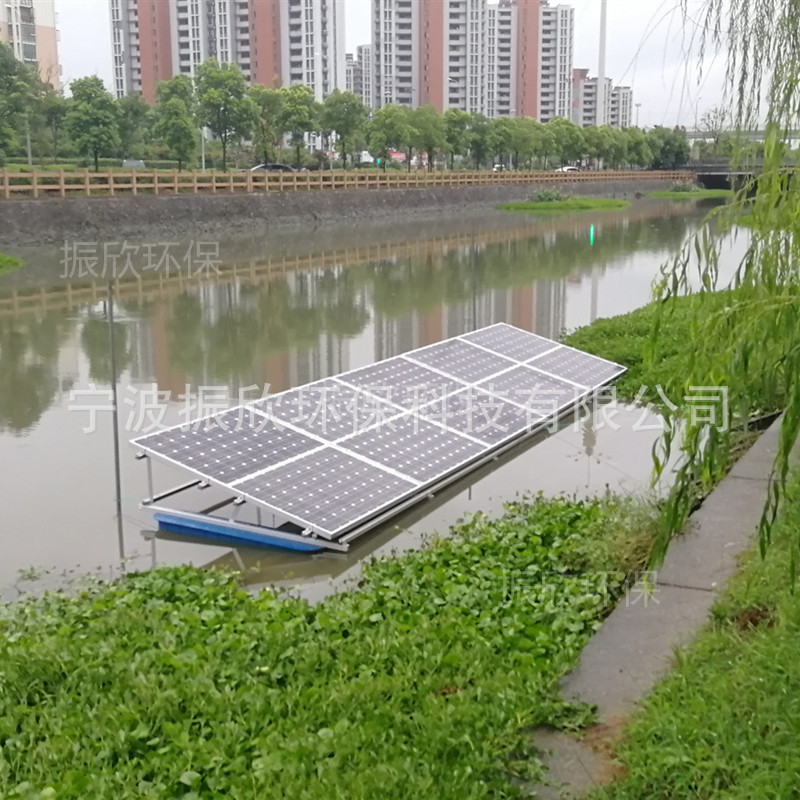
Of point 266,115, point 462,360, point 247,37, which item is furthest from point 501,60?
point 462,360

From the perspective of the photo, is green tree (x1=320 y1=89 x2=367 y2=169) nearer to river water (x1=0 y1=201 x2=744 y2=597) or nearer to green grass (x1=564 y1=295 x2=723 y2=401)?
river water (x1=0 y1=201 x2=744 y2=597)

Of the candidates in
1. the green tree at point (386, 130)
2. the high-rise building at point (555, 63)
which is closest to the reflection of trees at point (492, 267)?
the green tree at point (386, 130)

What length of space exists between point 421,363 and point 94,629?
4.91m

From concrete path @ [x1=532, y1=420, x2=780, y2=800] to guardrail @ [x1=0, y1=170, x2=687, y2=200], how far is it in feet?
75.7

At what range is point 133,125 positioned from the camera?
38.3 m

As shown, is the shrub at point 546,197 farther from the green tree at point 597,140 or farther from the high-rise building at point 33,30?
the high-rise building at point 33,30

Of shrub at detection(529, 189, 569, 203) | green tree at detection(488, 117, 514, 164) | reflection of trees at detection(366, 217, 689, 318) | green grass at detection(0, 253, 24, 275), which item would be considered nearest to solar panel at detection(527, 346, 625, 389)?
reflection of trees at detection(366, 217, 689, 318)

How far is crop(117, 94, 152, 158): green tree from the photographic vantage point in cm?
3709

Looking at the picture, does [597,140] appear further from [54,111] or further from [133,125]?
[54,111]

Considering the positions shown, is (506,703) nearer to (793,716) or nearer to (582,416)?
(793,716)

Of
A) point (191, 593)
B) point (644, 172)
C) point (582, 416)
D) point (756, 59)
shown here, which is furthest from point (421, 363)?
point (644, 172)

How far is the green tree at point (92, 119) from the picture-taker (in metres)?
31.6

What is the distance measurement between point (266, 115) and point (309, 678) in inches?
1605

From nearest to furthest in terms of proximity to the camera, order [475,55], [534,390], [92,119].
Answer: [534,390], [92,119], [475,55]
